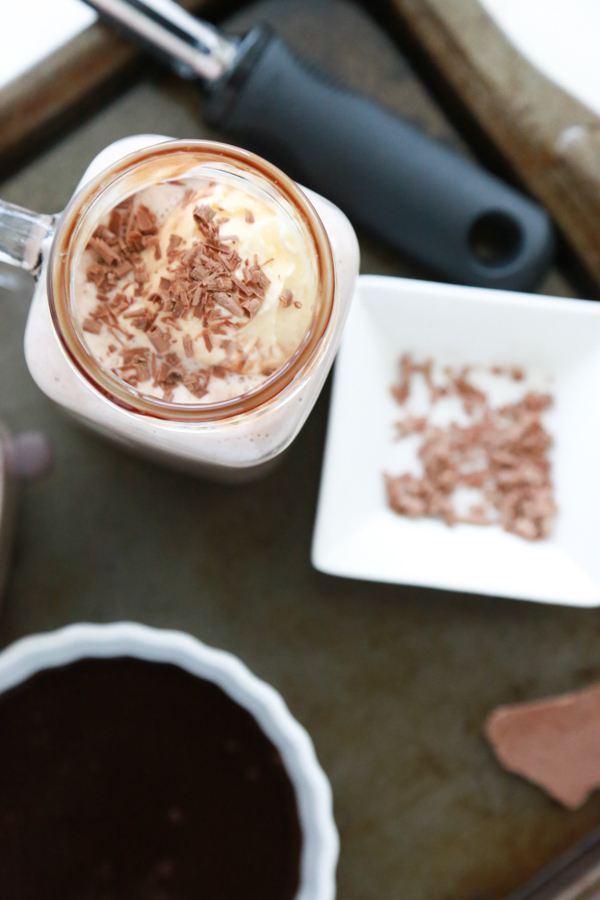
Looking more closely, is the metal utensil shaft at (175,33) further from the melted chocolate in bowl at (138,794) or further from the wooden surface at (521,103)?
the melted chocolate in bowl at (138,794)

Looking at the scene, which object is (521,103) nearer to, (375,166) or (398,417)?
(375,166)

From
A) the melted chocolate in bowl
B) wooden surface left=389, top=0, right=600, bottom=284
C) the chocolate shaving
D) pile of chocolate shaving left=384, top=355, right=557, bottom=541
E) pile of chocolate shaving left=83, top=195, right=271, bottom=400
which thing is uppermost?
wooden surface left=389, top=0, right=600, bottom=284

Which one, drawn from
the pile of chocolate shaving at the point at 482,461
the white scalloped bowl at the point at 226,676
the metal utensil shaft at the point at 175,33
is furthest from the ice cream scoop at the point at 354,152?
the white scalloped bowl at the point at 226,676

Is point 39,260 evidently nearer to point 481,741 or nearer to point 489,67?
point 489,67

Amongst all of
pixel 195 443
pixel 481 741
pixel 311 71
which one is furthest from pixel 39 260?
pixel 481 741

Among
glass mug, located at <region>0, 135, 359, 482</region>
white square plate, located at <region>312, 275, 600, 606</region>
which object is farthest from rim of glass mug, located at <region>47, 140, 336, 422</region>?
white square plate, located at <region>312, 275, 600, 606</region>

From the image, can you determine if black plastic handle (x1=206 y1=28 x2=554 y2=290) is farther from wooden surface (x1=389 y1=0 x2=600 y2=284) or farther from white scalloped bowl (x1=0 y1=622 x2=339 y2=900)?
white scalloped bowl (x1=0 y1=622 x2=339 y2=900)
